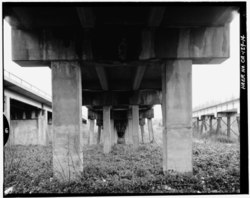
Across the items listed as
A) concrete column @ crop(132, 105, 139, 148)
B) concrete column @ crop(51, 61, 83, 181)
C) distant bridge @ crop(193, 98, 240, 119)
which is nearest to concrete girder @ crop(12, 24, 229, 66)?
concrete column @ crop(51, 61, 83, 181)

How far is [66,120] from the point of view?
261 inches

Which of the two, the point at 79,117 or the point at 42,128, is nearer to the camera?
the point at 79,117

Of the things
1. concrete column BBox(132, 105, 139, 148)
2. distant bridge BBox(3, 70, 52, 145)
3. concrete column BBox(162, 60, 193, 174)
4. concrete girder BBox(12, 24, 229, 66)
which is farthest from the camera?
distant bridge BBox(3, 70, 52, 145)

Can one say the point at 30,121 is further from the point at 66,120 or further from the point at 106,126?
the point at 66,120

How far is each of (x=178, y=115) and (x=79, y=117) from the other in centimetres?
311

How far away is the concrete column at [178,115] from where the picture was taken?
6.69m

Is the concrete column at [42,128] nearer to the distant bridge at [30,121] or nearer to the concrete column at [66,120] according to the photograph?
the distant bridge at [30,121]

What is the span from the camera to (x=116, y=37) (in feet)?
20.7

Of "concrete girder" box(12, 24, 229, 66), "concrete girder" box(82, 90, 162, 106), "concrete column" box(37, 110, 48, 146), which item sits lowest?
"concrete column" box(37, 110, 48, 146)

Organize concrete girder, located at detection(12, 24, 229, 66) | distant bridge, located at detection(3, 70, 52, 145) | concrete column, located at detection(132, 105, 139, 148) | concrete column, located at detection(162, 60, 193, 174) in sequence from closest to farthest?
concrete girder, located at detection(12, 24, 229, 66), concrete column, located at detection(162, 60, 193, 174), concrete column, located at detection(132, 105, 139, 148), distant bridge, located at detection(3, 70, 52, 145)

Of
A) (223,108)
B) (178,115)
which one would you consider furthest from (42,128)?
(178,115)

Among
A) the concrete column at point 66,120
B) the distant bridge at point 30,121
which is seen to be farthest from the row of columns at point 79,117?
the distant bridge at point 30,121

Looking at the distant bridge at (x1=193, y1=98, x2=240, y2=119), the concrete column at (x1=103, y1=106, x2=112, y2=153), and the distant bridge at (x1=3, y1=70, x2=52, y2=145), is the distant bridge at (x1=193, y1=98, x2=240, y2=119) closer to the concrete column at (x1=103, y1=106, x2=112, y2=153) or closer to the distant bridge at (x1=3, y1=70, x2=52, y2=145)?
the concrete column at (x1=103, y1=106, x2=112, y2=153)

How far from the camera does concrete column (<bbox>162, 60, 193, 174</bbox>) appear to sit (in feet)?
21.9
